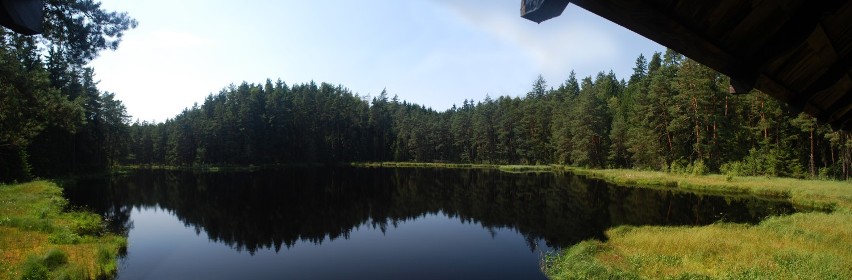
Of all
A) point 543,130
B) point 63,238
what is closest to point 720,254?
point 63,238

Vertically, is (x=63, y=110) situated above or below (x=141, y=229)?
above

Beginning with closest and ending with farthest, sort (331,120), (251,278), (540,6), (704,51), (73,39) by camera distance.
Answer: (540,6)
(704,51)
(73,39)
(251,278)
(331,120)

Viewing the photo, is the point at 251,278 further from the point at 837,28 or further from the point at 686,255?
the point at 837,28

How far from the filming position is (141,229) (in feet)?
101

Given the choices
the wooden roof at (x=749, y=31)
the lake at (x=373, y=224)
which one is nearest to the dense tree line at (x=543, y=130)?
the lake at (x=373, y=224)

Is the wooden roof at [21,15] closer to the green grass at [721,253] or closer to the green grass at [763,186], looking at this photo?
the green grass at [721,253]

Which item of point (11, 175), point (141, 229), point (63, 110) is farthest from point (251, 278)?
point (11, 175)

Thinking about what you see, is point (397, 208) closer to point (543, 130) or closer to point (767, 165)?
point (767, 165)

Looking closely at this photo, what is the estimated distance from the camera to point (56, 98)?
105 feet

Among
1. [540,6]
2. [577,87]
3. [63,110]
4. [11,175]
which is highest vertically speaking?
[577,87]

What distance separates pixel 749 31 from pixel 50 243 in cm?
2499

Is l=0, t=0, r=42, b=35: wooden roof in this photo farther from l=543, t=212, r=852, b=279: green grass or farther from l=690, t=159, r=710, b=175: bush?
l=690, t=159, r=710, b=175: bush

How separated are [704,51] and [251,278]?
20.3 metres

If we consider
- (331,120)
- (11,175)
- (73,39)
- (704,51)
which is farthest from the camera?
Result: (331,120)
